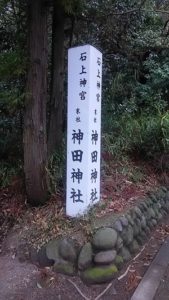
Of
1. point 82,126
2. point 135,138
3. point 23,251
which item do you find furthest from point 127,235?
point 135,138

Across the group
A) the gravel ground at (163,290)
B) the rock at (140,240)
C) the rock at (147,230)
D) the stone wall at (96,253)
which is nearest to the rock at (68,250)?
the stone wall at (96,253)

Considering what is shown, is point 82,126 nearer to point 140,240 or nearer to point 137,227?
point 137,227

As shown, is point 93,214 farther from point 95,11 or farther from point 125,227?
point 95,11

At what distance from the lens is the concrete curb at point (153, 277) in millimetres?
3465

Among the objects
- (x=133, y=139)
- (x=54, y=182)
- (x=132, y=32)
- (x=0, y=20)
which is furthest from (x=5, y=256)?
(x=132, y=32)

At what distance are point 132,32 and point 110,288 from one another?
5.02m

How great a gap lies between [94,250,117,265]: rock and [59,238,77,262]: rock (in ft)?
0.71

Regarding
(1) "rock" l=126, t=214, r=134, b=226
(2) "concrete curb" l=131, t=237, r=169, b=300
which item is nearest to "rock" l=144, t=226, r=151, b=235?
(2) "concrete curb" l=131, t=237, r=169, b=300

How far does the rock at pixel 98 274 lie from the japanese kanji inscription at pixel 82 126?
2.08 ft

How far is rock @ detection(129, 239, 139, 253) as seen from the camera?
14.0ft

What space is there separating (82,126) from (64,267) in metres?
1.40

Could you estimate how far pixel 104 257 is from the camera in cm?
376

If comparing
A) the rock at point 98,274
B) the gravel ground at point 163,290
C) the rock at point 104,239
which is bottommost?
the gravel ground at point 163,290

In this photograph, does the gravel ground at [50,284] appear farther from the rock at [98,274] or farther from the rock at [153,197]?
the rock at [153,197]
